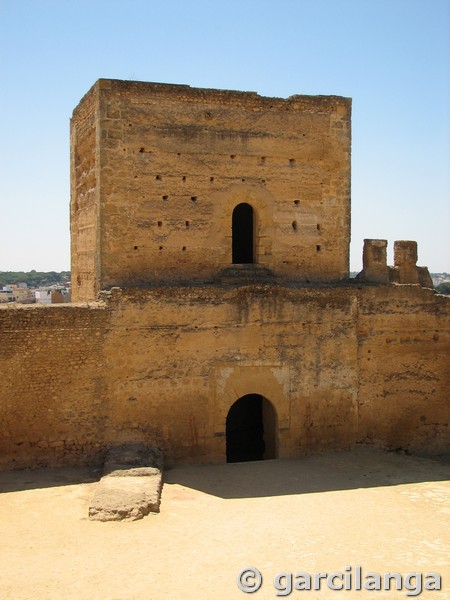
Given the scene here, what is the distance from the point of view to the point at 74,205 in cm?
1416

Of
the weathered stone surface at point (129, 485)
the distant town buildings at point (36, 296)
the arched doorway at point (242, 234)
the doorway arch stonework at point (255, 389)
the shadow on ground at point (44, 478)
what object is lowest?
the shadow on ground at point (44, 478)

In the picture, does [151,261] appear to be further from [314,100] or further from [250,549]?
[250,549]

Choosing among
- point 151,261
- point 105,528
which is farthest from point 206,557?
point 151,261

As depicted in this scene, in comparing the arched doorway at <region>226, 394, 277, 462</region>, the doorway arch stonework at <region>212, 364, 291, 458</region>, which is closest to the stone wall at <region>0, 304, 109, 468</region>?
the doorway arch stonework at <region>212, 364, 291, 458</region>

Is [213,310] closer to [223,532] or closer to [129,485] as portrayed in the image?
[129,485]

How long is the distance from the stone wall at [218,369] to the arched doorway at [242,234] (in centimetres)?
232

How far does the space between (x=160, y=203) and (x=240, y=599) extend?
23.9ft

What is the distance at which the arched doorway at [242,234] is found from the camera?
14.1 meters

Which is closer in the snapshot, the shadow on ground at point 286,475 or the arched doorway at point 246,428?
the shadow on ground at point 286,475

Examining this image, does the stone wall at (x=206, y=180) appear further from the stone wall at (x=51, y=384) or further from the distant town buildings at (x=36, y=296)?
the distant town buildings at (x=36, y=296)

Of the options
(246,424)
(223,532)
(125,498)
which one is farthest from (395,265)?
(125,498)

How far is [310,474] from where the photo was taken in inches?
441

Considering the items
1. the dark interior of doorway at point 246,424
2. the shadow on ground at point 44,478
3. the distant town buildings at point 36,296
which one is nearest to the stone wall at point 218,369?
the shadow on ground at point 44,478

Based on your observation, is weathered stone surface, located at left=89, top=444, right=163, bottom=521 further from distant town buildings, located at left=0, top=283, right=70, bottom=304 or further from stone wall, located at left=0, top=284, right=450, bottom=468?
distant town buildings, located at left=0, top=283, right=70, bottom=304
